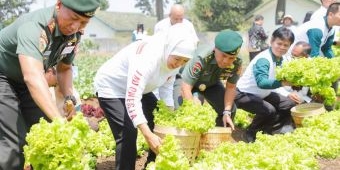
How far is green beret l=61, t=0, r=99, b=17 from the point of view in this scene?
3277mm

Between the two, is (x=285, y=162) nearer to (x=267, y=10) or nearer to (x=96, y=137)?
(x=96, y=137)

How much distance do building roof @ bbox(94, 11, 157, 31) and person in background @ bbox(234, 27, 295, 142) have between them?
192ft

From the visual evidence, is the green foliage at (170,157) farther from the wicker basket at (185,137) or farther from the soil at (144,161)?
the soil at (144,161)

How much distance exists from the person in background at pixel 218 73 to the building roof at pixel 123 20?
195 feet

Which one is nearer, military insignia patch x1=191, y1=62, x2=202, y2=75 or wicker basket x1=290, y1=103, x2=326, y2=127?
military insignia patch x1=191, y1=62, x2=202, y2=75

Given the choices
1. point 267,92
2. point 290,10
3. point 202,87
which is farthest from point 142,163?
point 290,10

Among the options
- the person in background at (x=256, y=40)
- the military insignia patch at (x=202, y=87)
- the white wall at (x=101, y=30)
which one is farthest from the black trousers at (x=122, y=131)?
the white wall at (x=101, y=30)

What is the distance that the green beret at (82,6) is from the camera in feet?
10.8

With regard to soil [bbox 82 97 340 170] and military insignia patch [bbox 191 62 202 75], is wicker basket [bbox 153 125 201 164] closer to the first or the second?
military insignia patch [bbox 191 62 202 75]

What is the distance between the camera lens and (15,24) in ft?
11.9

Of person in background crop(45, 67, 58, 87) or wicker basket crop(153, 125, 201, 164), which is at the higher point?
person in background crop(45, 67, 58, 87)

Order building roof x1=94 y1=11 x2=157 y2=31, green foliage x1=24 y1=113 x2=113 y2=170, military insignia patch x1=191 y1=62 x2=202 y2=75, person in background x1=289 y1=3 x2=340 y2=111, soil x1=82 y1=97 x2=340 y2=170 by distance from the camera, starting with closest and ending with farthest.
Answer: green foliage x1=24 y1=113 x2=113 y2=170, soil x1=82 y1=97 x2=340 y2=170, military insignia patch x1=191 y1=62 x2=202 y2=75, person in background x1=289 y1=3 x2=340 y2=111, building roof x1=94 y1=11 x2=157 y2=31

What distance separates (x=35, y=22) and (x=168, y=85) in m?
1.90

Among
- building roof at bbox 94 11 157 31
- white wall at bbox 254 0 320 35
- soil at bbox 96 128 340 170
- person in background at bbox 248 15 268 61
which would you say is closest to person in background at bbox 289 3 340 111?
soil at bbox 96 128 340 170
